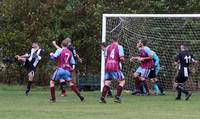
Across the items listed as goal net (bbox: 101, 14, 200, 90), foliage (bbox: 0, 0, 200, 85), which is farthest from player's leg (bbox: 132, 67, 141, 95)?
foliage (bbox: 0, 0, 200, 85)

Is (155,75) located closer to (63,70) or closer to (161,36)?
(161,36)

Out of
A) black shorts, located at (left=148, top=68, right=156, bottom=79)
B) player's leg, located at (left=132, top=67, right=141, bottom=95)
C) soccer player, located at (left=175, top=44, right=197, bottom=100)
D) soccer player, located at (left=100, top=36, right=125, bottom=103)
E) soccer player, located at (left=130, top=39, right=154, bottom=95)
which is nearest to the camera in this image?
soccer player, located at (left=100, top=36, right=125, bottom=103)

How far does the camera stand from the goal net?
25781 mm

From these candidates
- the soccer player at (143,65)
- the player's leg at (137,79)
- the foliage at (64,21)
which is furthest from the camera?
the foliage at (64,21)

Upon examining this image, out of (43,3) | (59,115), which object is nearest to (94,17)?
(43,3)

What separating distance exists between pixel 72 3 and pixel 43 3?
130 centimetres

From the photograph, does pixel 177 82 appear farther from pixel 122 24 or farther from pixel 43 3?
pixel 43 3

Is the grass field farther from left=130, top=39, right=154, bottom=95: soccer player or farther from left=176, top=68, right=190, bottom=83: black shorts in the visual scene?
left=130, top=39, right=154, bottom=95: soccer player

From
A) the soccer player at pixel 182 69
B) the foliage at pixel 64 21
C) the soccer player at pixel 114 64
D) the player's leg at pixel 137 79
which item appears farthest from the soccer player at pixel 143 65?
the foliage at pixel 64 21

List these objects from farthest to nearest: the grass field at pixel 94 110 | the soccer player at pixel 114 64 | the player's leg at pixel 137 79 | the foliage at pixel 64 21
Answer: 1. the foliage at pixel 64 21
2. the player's leg at pixel 137 79
3. the soccer player at pixel 114 64
4. the grass field at pixel 94 110

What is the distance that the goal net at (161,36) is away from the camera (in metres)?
25.8

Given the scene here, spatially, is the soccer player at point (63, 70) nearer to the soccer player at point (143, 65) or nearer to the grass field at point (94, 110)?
the grass field at point (94, 110)

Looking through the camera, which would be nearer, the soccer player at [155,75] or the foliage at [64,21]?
the soccer player at [155,75]

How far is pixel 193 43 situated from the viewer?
26.4m
